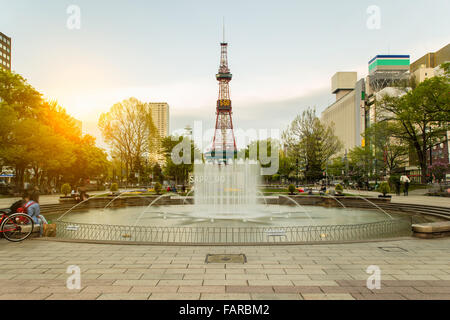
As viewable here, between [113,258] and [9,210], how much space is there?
20.5 ft

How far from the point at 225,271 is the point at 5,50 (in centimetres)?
14081

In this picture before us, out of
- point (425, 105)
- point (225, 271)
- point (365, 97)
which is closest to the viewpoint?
point (225, 271)

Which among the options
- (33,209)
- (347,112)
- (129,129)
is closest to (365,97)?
(347,112)

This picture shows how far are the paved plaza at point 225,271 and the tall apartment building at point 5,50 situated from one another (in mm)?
A: 130804

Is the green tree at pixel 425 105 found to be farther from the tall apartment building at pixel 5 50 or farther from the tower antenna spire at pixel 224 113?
the tall apartment building at pixel 5 50

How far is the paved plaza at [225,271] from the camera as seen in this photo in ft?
17.3

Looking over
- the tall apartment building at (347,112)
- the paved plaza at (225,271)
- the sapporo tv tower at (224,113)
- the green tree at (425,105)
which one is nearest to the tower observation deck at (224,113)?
the sapporo tv tower at (224,113)

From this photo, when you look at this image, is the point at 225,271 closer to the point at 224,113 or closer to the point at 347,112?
the point at 224,113

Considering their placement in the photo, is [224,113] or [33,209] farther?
[224,113]

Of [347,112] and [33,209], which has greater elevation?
[347,112]

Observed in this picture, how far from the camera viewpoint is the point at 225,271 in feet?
21.2

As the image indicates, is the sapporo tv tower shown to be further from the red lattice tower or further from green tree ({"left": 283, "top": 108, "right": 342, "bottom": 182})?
green tree ({"left": 283, "top": 108, "right": 342, "bottom": 182})
